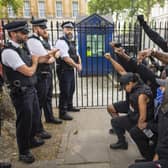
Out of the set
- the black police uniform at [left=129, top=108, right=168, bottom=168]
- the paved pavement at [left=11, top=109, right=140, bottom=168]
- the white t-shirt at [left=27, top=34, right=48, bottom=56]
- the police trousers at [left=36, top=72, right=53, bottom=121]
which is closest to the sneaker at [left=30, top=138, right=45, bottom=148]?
the paved pavement at [left=11, top=109, right=140, bottom=168]

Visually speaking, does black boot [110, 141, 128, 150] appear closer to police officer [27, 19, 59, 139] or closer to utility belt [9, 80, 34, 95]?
police officer [27, 19, 59, 139]

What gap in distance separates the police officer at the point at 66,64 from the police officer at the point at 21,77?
1413 millimetres

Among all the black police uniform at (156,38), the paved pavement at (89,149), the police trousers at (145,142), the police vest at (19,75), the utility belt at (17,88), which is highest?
the black police uniform at (156,38)

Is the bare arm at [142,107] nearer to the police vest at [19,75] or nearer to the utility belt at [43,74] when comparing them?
the police vest at [19,75]

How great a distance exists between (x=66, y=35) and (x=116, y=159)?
2.48 metres

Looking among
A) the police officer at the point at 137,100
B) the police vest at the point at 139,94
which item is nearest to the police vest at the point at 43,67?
the police officer at the point at 137,100

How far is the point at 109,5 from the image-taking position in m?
21.0

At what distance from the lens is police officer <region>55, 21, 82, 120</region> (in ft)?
15.2

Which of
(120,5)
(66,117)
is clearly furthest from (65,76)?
(120,5)

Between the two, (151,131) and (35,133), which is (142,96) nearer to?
(151,131)

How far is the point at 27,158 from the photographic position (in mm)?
3369

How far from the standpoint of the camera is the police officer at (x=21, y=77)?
299 cm

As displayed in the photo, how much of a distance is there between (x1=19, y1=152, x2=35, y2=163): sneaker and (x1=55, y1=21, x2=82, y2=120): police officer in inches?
63.4

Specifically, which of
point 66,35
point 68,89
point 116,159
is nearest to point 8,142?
point 68,89
